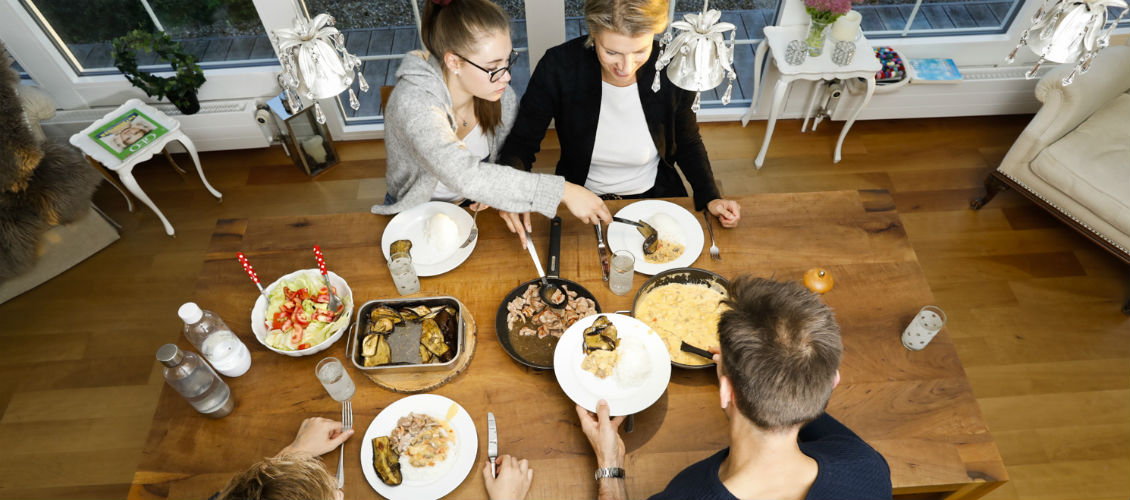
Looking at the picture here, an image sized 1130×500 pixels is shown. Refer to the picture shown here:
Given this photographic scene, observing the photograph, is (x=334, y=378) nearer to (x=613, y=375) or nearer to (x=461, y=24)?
(x=613, y=375)

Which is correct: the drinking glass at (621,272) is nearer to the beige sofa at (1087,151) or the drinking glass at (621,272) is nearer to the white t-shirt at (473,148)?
the white t-shirt at (473,148)

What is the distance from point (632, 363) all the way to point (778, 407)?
0.42 metres

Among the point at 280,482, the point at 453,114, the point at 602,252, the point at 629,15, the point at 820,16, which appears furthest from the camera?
the point at 820,16

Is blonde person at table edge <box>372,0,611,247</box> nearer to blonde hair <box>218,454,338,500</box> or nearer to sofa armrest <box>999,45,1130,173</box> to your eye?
blonde hair <box>218,454,338,500</box>

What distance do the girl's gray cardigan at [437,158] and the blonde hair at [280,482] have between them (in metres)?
0.79

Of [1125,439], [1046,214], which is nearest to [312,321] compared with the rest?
[1125,439]

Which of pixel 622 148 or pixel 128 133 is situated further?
pixel 128 133

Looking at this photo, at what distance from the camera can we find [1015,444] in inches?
88.3

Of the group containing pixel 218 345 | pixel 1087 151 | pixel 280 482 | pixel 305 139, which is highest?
pixel 280 482

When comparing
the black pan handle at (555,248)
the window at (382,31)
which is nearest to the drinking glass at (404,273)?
the black pan handle at (555,248)

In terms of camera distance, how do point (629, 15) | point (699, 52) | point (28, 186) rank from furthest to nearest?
point (28, 186), point (629, 15), point (699, 52)

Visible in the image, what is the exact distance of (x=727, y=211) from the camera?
1707 mm

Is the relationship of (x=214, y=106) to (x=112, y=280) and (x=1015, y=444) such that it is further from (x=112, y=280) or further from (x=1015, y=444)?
(x=1015, y=444)

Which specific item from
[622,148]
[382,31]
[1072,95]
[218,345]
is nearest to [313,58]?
[218,345]
